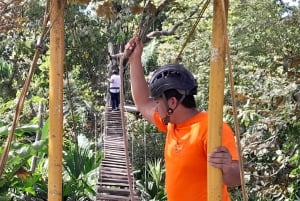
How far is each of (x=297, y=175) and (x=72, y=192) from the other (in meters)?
2.25

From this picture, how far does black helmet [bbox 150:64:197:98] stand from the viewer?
1.29m

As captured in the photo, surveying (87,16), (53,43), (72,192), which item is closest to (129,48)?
(53,43)

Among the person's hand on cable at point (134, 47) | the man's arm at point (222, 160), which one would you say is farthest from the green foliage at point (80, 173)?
the man's arm at point (222, 160)

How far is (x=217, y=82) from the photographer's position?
0.91 metres

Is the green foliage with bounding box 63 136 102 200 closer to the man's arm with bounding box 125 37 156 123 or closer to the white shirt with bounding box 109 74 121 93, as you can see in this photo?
the white shirt with bounding box 109 74 121 93

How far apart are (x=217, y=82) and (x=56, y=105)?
317mm

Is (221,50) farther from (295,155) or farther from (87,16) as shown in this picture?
(87,16)

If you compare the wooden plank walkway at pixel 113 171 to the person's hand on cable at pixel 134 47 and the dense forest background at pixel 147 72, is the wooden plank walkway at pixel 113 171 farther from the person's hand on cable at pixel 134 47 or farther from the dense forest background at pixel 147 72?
the person's hand on cable at pixel 134 47

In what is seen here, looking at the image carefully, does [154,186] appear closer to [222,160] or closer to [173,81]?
[173,81]

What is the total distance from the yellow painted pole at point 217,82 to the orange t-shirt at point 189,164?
0.30 m

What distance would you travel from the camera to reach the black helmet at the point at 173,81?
1.29 meters

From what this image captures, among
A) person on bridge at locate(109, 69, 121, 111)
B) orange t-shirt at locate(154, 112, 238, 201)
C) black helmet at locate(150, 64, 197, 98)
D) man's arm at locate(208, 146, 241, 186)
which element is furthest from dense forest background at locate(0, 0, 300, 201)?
person on bridge at locate(109, 69, 121, 111)

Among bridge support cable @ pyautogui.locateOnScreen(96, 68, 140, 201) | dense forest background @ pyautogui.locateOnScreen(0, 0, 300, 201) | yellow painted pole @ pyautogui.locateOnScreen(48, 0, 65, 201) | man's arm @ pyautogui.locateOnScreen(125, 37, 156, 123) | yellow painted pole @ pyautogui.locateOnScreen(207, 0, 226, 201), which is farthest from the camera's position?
bridge support cable @ pyautogui.locateOnScreen(96, 68, 140, 201)

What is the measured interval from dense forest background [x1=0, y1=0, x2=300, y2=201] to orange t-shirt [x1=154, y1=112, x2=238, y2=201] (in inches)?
10.5
